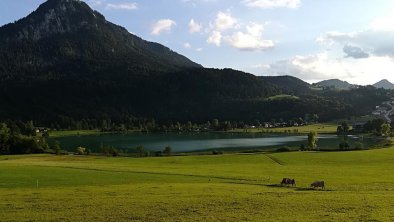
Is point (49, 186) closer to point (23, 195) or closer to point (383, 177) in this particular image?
point (23, 195)

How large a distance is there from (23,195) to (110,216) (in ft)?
46.6

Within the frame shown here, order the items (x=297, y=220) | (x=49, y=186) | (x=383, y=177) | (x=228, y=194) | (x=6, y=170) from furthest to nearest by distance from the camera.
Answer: (x=6, y=170), (x=383, y=177), (x=49, y=186), (x=228, y=194), (x=297, y=220)

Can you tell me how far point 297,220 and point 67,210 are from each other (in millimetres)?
16107

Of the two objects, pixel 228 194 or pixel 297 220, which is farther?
pixel 228 194

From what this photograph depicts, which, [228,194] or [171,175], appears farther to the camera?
[171,175]

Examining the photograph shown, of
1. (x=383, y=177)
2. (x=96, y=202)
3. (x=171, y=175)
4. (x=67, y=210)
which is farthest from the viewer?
(x=171, y=175)

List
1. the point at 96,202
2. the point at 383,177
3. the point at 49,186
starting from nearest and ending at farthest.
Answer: the point at 96,202 < the point at 49,186 < the point at 383,177

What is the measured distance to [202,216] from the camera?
96.3ft

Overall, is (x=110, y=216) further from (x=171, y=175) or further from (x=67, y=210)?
(x=171, y=175)

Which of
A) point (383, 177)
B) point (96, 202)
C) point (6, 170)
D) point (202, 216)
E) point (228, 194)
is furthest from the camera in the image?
point (6, 170)

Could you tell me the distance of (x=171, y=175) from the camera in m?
59.9

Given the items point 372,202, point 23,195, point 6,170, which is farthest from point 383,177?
point 6,170

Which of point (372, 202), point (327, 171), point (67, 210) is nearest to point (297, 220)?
point (372, 202)

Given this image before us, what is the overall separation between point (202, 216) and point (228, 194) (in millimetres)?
10307
